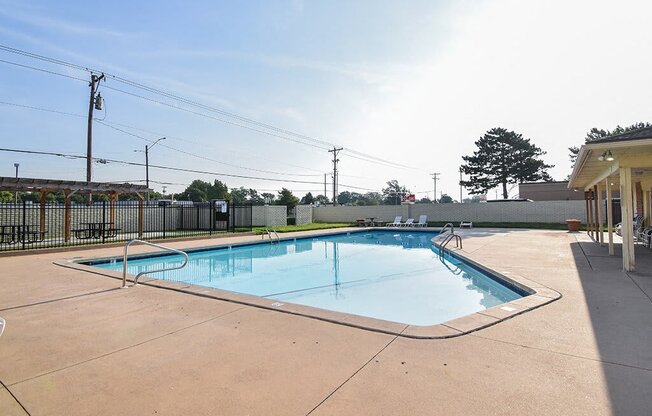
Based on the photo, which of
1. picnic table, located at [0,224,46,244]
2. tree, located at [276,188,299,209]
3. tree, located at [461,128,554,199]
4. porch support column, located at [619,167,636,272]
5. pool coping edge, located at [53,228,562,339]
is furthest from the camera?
tree, located at [461,128,554,199]

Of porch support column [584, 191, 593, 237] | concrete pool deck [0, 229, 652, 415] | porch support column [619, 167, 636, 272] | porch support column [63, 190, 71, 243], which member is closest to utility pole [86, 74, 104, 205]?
porch support column [63, 190, 71, 243]

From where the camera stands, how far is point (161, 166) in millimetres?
25453

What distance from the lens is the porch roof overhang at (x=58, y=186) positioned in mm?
11246

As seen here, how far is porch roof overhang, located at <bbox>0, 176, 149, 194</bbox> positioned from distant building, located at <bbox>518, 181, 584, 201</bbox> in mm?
29896

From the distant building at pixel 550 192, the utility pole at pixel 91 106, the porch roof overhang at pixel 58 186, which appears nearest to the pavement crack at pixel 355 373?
the porch roof overhang at pixel 58 186

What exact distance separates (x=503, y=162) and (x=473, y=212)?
13125 millimetres

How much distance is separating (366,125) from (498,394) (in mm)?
19800

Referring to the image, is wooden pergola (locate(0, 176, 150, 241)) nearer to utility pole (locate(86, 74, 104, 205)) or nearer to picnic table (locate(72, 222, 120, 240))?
picnic table (locate(72, 222, 120, 240))

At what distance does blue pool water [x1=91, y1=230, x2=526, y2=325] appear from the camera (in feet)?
19.3

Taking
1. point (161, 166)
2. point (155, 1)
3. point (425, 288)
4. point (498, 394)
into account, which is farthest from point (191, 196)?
point (498, 394)

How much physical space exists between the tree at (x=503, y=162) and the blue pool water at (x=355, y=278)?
25.6 m

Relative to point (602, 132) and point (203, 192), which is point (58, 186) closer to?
point (602, 132)

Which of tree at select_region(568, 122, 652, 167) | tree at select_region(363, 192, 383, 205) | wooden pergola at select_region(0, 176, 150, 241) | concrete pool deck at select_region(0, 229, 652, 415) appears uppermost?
tree at select_region(568, 122, 652, 167)

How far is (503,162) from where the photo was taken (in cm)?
3409
